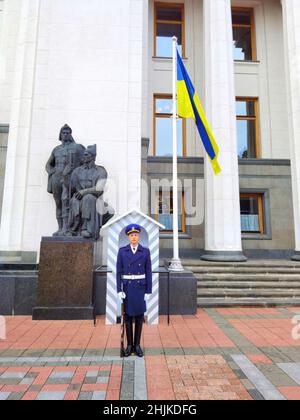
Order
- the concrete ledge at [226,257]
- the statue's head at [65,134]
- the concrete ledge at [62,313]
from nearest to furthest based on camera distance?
the concrete ledge at [62,313] < the statue's head at [65,134] < the concrete ledge at [226,257]

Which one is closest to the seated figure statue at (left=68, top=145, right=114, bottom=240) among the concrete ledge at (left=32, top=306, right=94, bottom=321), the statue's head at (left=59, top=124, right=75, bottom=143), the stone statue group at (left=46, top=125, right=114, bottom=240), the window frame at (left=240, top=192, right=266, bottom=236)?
the stone statue group at (left=46, top=125, right=114, bottom=240)

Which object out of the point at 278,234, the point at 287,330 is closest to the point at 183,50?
the point at 278,234

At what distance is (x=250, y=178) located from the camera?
527 inches

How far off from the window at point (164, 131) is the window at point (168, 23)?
124 inches

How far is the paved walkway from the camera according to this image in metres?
3.22

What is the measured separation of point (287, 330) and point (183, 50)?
1371cm

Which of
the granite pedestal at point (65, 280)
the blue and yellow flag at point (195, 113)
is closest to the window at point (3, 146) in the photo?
the granite pedestal at point (65, 280)

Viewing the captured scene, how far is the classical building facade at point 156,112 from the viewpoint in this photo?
330 inches

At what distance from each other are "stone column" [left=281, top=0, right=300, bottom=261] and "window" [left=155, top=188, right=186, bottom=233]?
4722mm

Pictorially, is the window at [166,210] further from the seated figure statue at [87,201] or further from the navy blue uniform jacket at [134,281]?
the navy blue uniform jacket at [134,281]

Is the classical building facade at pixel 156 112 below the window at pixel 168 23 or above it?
below

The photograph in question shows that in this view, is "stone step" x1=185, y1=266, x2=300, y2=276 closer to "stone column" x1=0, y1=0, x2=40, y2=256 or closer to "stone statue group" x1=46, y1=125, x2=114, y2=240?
"stone statue group" x1=46, y1=125, x2=114, y2=240

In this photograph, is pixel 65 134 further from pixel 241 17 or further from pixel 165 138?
pixel 241 17

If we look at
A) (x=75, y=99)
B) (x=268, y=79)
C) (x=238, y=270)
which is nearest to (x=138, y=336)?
(x=238, y=270)
